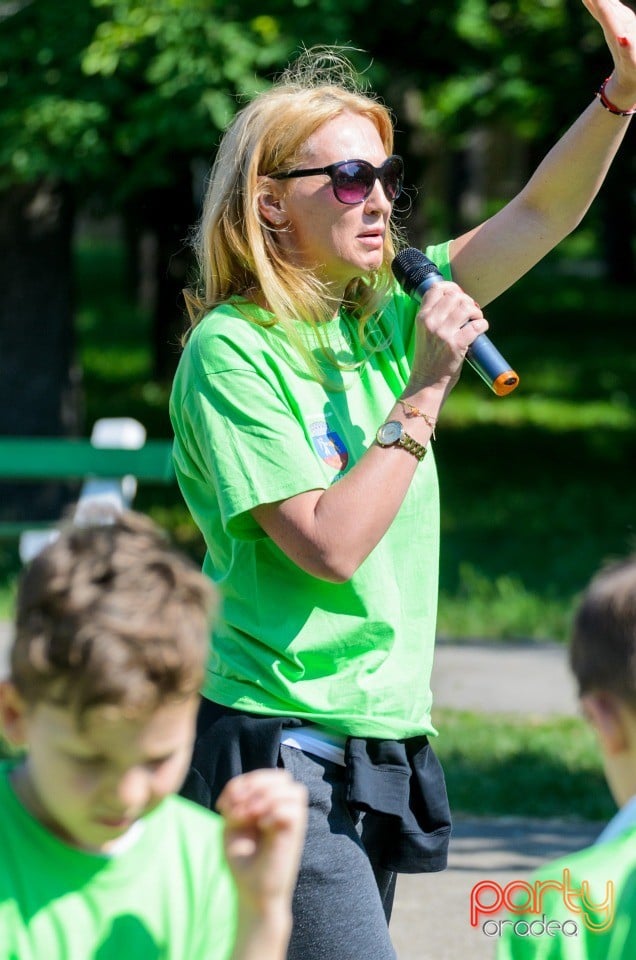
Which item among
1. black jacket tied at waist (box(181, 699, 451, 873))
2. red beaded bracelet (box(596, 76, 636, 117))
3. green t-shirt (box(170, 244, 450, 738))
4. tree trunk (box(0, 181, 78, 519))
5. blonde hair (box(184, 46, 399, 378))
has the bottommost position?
tree trunk (box(0, 181, 78, 519))

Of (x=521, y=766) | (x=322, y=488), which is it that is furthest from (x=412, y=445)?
(x=521, y=766)

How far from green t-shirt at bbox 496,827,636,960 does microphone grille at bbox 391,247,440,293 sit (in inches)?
46.0

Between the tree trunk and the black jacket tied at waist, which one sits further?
the tree trunk

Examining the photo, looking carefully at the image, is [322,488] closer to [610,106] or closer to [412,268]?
[412,268]

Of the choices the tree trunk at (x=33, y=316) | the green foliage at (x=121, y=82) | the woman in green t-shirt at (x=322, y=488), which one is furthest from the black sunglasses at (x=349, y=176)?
the tree trunk at (x=33, y=316)

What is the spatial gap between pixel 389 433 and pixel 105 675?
0.84 metres

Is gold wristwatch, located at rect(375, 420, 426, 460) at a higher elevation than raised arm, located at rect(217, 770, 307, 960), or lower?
lower

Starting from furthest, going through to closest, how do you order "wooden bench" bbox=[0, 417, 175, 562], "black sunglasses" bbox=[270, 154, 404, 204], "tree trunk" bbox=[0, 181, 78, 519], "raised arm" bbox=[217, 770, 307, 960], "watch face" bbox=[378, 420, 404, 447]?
1. "tree trunk" bbox=[0, 181, 78, 519]
2. "wooden bench" bbox=[0, 417, 175, 562]
3. "black sunglasses" bbox=[270, 154, 404, 204]
4. "watch face" bbox=[378, 420, 404, 447]
5. "raised arm" bbox=[217, 770, 307, 960]

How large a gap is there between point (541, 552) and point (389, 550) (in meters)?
8.44

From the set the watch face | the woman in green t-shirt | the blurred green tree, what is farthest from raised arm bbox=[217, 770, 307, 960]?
the blurred green tree

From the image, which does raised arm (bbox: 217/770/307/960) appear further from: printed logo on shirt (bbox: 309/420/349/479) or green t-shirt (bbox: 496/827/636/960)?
printed logo on shirt (bbox: 309/420/349/479)

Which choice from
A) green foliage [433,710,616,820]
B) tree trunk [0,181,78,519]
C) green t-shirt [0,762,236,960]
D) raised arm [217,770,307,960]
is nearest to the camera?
raised arm [217,770,307,960]

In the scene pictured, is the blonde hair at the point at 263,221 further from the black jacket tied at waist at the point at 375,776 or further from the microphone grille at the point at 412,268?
the black jacket tied at waist at the point at 375,776

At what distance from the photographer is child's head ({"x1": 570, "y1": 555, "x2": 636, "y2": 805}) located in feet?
5.88
